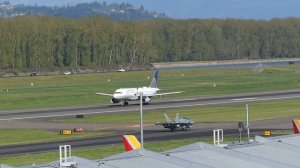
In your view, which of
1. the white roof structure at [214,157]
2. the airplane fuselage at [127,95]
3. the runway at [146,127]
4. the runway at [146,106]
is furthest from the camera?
the airplane fuselage at [127,95]

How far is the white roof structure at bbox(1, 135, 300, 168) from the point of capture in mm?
46281

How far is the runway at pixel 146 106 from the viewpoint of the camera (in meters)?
122

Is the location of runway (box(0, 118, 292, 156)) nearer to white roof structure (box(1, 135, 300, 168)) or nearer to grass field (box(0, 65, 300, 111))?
white roof structure (box(1, 135, 300, 168))

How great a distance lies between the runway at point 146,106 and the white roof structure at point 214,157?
68.3 meters

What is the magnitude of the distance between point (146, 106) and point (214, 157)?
83602 millimetres

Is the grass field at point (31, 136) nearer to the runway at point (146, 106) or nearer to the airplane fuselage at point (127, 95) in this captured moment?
the runway at point (146, 106)

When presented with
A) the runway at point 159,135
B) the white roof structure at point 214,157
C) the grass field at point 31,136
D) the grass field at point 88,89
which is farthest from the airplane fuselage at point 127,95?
the white roof structure at point 214,157

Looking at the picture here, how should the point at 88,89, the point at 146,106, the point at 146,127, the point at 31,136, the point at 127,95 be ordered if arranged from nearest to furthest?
the point at 31,136 < the point at 146,127 < the point at 146,106 < the point at 127,95 < the point at 88,89

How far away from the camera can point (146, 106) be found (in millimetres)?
132750

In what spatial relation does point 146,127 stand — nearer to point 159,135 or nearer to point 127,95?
point 159,135

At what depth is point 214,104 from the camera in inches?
5217

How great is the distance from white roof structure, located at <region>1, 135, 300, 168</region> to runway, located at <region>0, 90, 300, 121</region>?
68258 millimetres

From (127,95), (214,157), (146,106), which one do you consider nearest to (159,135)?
(146,106)

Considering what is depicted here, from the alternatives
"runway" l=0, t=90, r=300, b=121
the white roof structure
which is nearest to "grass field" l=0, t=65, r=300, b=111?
"runway" l=0, t=90, r=300, b=121
